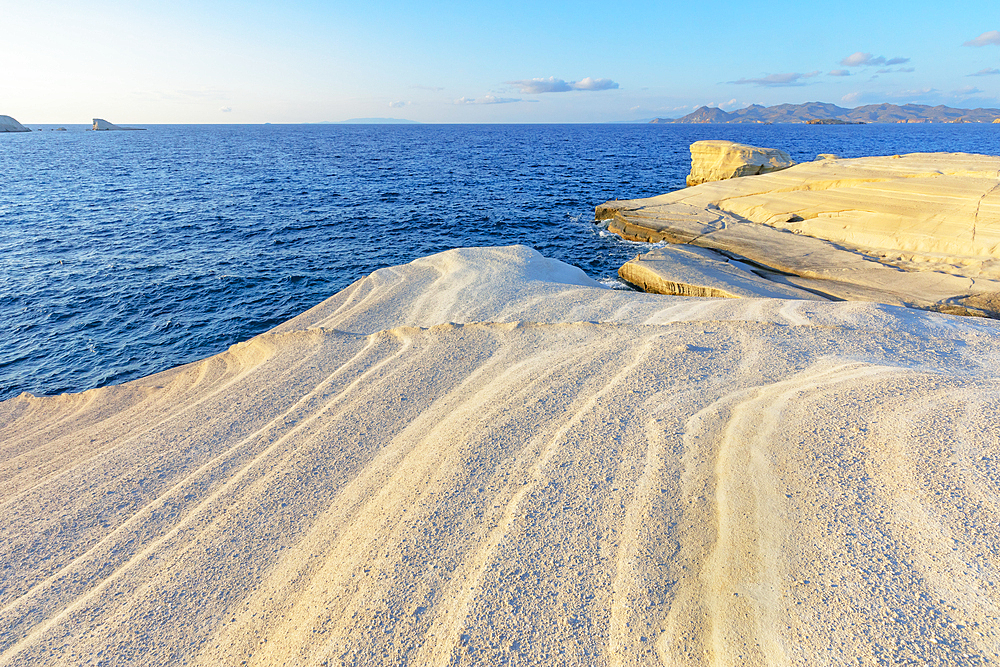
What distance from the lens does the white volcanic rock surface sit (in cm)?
319

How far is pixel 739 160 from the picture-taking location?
32312 millimetres

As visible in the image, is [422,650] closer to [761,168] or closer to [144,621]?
[144,621]

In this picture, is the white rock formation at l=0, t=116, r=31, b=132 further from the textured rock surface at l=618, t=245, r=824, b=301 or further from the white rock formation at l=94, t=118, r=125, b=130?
the textured rock surface at l=618, t=245, r=824, b=301

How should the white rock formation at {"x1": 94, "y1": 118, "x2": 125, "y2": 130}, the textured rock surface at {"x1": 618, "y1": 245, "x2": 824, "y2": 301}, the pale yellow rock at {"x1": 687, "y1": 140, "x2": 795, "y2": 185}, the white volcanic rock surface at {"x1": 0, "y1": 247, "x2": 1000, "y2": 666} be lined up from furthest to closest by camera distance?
the white rock formation at {"x1": 94, "y1": 118, "x2": 125, "y2": 130}
the pale yellow rock at {"x1": 687, "y1": 140, "x2": 795, "y2": 185}
the textured rock surface at {"x1": 618, "y1": 245, "x2": 824, "y2": 301}
the white volcanic rock surface at {"x1": 0, "y1": 247, "x2": 1000, "y2": 666}

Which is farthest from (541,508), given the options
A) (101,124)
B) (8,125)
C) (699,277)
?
(101,124)

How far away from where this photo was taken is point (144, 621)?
3.62 m

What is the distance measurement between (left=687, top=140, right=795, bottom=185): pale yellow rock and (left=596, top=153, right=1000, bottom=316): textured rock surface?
8599 millimetres

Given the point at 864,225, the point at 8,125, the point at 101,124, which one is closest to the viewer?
the point at 864,225

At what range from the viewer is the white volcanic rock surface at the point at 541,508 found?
3186mm

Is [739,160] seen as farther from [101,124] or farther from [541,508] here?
[101,124]

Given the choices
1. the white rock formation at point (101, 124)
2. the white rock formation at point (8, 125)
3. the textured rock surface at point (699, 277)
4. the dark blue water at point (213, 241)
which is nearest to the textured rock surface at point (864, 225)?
the textured rock surface at point (699, 277)

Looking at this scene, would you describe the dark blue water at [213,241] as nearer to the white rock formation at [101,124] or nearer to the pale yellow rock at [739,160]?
the pale yellow rock at [739,160]

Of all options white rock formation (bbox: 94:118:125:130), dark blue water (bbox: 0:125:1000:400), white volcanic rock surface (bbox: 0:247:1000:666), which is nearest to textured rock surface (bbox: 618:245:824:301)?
dark blue water (bbox: 0:125:1000:400)

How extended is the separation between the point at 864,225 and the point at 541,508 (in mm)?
18136
